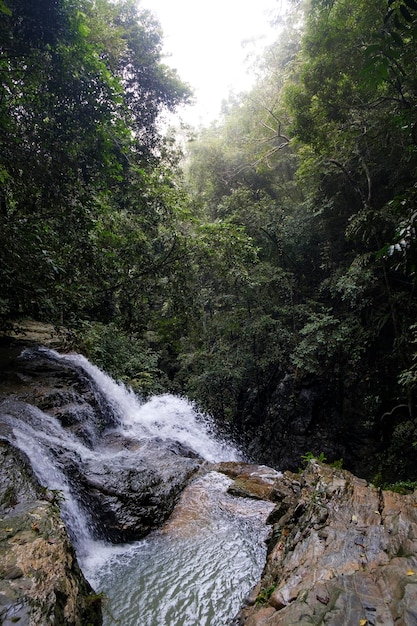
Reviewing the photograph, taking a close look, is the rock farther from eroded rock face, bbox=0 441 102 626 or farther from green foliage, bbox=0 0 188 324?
green foliage, bbox=0 0 188 324

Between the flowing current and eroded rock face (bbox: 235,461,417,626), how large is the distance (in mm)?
595

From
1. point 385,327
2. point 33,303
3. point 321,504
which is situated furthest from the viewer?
point 385,327

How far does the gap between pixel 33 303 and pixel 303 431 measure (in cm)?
768

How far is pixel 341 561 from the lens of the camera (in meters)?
2.18

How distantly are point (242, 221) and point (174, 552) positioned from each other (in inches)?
369

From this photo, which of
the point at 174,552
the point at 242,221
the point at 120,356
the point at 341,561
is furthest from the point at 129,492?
the point at 242,221

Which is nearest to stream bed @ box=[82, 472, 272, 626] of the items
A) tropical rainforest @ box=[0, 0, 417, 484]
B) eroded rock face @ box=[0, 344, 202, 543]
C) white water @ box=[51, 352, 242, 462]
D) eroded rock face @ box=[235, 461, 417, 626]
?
eroded rock face @ box=[0, 344, 202, 543]

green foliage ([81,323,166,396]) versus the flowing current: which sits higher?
green foliage ([81,323,166,396])

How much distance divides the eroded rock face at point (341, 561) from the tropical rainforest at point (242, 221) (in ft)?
5.41

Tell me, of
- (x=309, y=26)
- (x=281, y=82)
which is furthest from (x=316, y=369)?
(x=281, y=82)

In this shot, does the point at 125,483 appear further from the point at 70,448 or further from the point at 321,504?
the point at 321,504

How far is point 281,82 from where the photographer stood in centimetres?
1201

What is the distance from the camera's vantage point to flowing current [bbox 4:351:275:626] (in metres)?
3.05

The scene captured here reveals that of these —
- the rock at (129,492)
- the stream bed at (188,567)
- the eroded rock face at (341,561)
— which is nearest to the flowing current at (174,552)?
the stream bed at (188,567)
